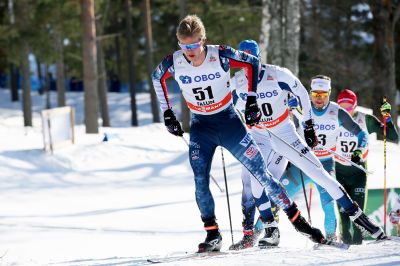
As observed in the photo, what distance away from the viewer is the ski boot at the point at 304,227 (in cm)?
666

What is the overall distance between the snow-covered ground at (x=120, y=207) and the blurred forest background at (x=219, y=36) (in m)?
2.68

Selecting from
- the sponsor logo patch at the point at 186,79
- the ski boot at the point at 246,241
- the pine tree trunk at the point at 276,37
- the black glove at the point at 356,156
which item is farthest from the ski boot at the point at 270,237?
the pine tree trunk at the point at 276,37

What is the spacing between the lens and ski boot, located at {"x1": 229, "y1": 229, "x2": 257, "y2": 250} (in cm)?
736

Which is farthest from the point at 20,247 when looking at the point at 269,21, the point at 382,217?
the point at 269,21

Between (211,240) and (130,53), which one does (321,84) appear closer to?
(211,240)

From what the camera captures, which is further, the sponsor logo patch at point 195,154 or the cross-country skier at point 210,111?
the sponsor logo patch at point 195,154

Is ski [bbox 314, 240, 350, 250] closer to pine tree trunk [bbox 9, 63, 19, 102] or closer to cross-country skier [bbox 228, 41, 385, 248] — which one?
cross-country skier [bbox 228, 41, 385, 248]

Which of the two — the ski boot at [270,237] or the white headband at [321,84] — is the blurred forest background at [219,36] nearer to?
the white headband at [321,84]

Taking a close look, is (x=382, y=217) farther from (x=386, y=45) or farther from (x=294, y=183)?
(x=386, y=45)

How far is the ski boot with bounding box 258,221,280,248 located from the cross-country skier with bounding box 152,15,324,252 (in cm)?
46

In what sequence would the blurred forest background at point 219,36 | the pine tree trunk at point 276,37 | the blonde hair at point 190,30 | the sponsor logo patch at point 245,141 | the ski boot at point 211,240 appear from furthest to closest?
the blurred forest background at point 219,36 < the pine tree trunk at point 276,37 < the ski boot at point 211,240 < the sponsor logo patch at point 245,141 < the blonde hair at point 190,30

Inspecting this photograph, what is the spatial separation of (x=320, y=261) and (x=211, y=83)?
1.87 meters

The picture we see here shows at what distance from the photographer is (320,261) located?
18.4ft

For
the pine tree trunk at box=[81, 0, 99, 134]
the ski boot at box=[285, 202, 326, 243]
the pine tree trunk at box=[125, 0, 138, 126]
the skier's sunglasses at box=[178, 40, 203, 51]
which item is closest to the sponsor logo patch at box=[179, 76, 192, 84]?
the skier's sunglasses at box=[178, 40, 203, 51]
